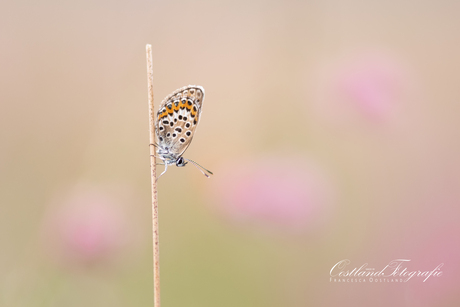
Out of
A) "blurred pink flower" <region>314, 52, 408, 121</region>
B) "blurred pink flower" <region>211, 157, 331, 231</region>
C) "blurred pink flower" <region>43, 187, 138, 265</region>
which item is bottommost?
"blurred pink flower" <region>43, 187, 138, 265</region>

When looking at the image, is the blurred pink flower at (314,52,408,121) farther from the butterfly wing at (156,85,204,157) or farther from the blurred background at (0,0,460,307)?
the butterfly wing at (156,85,204,157)

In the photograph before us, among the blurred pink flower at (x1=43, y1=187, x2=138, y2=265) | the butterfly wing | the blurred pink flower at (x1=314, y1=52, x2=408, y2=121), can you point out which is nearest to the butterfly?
the butterfly wing

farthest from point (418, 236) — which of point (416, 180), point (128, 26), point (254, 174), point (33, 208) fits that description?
point (128, 26)

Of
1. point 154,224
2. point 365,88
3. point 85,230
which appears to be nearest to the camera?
point 154,224

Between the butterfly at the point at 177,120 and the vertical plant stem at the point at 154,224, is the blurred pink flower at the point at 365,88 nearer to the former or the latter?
the butterfly at the point at 177,120

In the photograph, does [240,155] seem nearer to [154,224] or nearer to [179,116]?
[179,116]

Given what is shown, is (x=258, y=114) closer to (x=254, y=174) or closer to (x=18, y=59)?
(x=254, y=174)

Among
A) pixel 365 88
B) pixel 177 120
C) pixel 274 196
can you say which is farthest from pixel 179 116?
pixel 365 88
